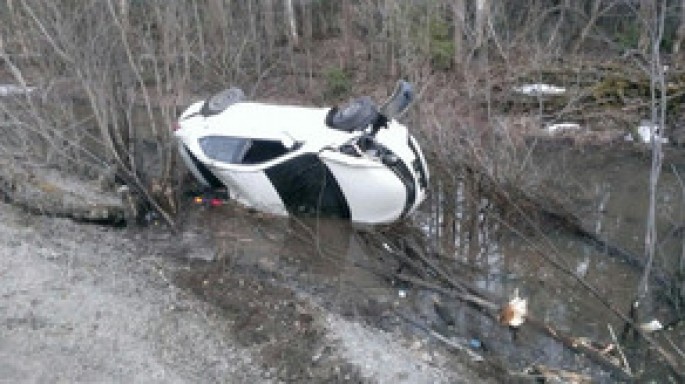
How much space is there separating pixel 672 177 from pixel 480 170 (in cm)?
432

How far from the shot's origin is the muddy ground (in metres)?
6.32

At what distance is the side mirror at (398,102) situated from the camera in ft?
30.7

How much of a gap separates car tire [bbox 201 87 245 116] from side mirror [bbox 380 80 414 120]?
257 centimetres

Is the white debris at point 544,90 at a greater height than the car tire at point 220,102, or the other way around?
the car tire at point 220,102

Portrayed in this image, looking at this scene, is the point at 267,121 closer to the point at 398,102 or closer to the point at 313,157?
the point at 313,157

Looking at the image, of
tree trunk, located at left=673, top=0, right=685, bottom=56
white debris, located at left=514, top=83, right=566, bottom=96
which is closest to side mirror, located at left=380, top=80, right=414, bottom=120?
white debris, located at left=514, top=83, right=566, bottom=96

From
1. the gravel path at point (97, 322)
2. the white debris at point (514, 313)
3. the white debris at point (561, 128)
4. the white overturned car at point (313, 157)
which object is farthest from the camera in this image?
the white debris at point (561, 128)

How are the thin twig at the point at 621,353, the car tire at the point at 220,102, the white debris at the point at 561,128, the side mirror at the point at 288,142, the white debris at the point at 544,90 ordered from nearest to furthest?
the thin twig at the point at 621,353 → the side mirror at the point at 288,142 → the car tire at the point at 220,102 → the white debris at the point at 561,128 → the white debris at the point at 544,90

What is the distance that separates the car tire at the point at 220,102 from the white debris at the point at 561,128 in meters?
6.66

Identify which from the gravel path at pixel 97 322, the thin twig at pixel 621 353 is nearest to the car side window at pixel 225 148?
the gravel path at pixel 97 322

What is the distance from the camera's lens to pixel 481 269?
28.9ft

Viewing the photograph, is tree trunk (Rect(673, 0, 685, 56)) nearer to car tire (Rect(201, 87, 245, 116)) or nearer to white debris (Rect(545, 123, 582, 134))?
white debris (Rect(545, 123, 582, 134))

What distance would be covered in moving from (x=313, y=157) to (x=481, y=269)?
9.01ft

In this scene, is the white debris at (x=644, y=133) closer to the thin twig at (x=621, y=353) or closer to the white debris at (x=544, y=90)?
the white debris at (x=544, y=90)
